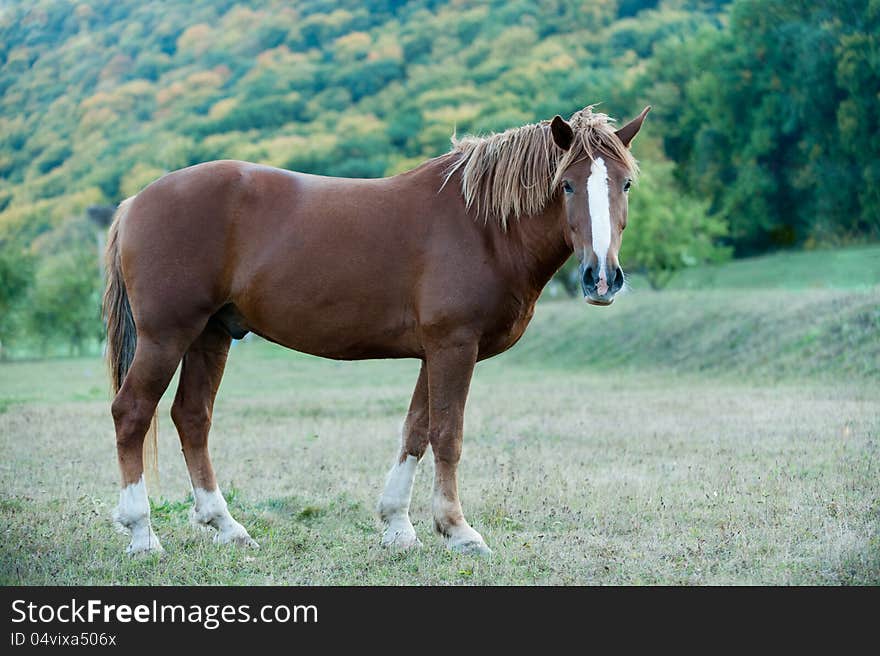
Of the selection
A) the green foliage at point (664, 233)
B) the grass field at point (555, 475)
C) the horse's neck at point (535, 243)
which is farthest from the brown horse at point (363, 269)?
the green foliage at point (664, 233)

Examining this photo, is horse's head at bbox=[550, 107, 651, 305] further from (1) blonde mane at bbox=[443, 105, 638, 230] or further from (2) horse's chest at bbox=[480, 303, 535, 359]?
(2) horse's chest at bbox=[480, 303, 535, 359]

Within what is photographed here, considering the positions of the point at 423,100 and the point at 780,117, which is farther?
the point at 423,100

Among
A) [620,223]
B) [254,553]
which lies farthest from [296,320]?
[620,223]

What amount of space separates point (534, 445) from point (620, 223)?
5138 millimetres

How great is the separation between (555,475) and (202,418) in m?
3.35

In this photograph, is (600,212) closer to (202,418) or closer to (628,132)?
(628,132)

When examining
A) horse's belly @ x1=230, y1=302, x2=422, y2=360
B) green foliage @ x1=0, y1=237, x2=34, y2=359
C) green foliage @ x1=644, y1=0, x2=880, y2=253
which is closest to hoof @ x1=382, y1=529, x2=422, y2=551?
horse's belly @ x1=230, y1=302, x2=422, y2=360

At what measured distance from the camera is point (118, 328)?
6.11 m

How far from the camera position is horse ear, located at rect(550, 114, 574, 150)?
201 inches

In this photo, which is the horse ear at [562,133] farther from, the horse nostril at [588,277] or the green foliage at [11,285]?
the green foliage at [11,285]

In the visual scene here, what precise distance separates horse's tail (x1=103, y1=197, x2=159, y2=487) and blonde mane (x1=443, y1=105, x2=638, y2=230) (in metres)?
2.36

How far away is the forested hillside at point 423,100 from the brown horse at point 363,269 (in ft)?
10.2

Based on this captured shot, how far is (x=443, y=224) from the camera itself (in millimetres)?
5590

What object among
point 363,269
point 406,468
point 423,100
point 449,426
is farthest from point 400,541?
point 423,100
